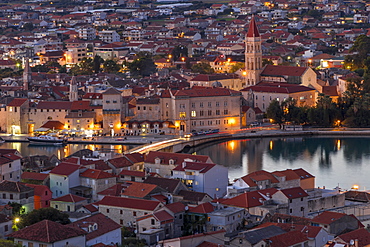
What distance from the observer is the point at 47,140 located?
33312 millimetres

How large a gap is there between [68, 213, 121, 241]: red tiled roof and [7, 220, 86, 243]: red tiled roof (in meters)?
0.51

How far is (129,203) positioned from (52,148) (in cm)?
1324

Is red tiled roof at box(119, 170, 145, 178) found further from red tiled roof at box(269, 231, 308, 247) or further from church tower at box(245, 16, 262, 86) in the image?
church tower at box(245, 16, 262, 86)

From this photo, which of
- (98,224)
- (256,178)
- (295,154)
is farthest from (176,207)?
(295,154)

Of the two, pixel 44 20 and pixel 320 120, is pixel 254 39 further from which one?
pixel 44 20

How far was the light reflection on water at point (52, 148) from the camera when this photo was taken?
31.4 meters

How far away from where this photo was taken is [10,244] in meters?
16.2

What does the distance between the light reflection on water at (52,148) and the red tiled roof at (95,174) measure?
8011mm

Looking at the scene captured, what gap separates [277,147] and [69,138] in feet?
22.8

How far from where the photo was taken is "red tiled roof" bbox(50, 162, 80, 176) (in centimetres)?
2277

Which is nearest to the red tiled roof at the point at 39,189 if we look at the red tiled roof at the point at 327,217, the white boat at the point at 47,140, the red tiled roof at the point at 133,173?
the red tiled roof at the point at 133,173

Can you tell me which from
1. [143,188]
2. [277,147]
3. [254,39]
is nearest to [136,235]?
[143,188]

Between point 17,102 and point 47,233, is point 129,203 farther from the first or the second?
point 17,102

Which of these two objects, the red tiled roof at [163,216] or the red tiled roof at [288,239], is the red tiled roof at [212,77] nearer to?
the red tiled roof at [163,216]
